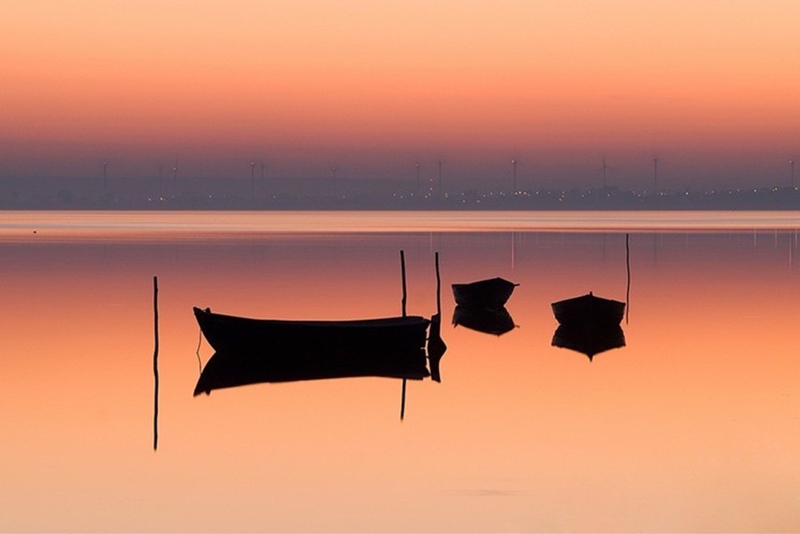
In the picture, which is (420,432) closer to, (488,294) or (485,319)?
(485,319)

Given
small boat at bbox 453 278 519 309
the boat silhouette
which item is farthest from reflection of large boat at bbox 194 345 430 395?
small boat at bbox 453 278 519 309

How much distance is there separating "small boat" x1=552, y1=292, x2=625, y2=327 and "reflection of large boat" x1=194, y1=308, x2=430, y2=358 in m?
10.7

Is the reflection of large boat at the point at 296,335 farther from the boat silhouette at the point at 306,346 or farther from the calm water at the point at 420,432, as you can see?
the calm water at the point at 420,432

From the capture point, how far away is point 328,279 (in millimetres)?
70375

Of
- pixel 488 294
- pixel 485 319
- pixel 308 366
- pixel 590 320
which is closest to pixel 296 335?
pixel 308 366

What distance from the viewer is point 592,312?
142 feet

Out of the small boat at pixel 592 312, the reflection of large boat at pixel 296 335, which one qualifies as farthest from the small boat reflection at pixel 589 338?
the reflection of large boat at pixel 296 335

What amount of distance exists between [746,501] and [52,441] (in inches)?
491

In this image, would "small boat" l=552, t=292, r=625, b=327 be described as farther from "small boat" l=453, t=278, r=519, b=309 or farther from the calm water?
"small boat" l=453, t=278, r=519, b=309

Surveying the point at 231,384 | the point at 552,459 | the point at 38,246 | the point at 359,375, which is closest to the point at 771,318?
the point at 359,375

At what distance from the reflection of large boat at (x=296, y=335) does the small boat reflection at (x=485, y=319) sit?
36.5 ft

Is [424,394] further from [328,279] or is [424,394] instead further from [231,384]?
[328,279]

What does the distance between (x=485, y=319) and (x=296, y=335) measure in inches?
632

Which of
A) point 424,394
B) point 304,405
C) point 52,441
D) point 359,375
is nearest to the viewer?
point 52,441
